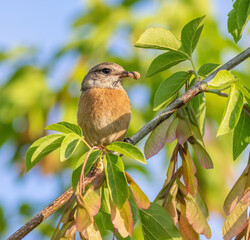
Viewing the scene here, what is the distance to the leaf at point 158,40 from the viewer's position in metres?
2.73

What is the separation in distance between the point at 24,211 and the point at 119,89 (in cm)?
295

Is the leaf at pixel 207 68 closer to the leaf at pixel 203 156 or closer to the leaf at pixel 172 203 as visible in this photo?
the leaf at pixel 203 156

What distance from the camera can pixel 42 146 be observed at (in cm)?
233

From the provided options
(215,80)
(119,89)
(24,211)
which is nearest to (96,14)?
(119,89)

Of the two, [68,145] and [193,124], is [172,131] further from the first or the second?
[68,145]

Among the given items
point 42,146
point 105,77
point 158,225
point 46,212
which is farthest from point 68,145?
point 105,77

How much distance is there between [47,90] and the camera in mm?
6176

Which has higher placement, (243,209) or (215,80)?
(215,80)

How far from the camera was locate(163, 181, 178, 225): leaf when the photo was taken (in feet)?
8.13

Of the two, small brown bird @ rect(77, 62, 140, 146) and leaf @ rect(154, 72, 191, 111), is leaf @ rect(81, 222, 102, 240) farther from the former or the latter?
small brown bird @ rect(77, 62, 140, 146)

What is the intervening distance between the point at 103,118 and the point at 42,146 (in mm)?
2316

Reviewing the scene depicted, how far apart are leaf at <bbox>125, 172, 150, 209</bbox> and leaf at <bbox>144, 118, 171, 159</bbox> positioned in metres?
0.39

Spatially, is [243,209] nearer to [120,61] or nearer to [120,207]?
[120,207]

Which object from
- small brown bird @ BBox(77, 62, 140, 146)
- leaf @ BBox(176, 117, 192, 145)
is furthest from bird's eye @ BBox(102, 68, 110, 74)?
leaf @ BBox(176, 117, 192, 145)
